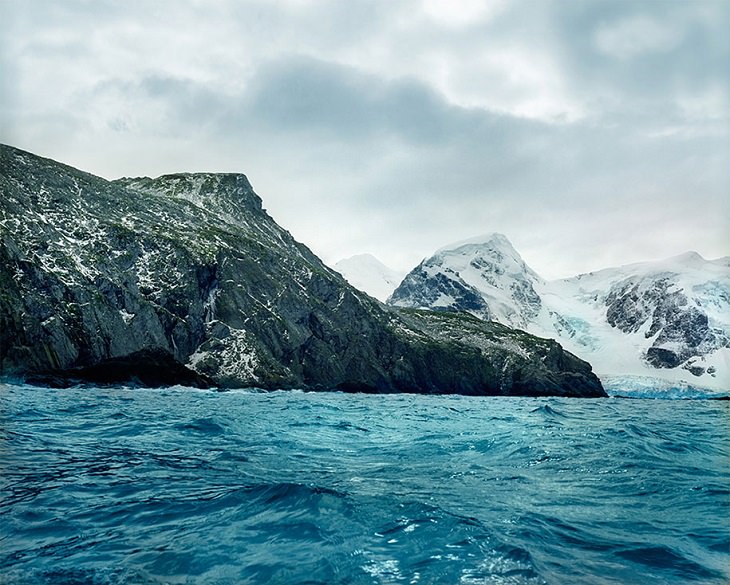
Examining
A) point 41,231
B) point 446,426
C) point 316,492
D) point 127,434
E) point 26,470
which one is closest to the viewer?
point 316,492

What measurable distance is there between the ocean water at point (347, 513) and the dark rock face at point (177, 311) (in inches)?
3140

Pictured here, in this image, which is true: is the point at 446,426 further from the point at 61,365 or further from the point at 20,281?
the point at 20,281

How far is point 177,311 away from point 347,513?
125594 mm

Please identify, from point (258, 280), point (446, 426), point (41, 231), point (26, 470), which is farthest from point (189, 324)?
point (26, 470)

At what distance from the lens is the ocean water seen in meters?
9.41

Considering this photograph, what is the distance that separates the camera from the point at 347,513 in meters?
12.5

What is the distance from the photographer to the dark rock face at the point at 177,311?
102188 mm

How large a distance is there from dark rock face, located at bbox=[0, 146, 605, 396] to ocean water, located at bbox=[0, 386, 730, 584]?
79757mm

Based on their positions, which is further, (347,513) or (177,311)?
(177,311)

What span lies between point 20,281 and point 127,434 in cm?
9150

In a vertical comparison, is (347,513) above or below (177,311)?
below

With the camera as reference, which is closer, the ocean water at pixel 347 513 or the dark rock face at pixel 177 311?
the ocean water at pixel 347 513

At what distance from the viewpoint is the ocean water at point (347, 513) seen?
9406 millimetres

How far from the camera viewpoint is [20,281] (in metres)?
99.8
